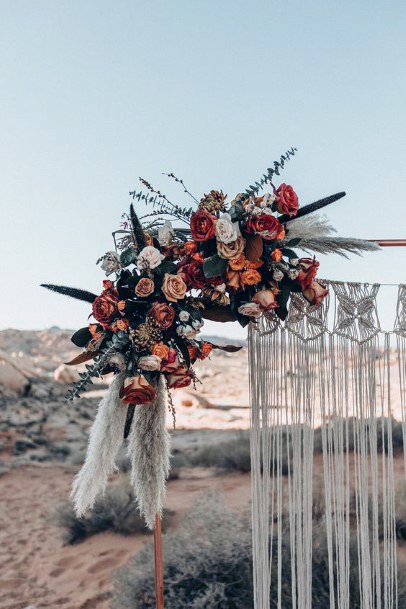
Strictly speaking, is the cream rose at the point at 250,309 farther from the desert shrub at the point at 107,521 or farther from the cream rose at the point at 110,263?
the desert shrub at the point at 107,521

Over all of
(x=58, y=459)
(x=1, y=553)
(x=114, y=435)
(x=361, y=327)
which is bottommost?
(x=1, y=553)

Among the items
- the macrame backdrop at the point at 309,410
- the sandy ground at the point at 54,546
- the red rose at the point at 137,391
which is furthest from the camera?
the sandy ground at the point at 54,546

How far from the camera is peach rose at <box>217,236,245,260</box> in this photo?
6.00ft

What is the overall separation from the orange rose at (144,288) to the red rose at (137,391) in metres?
0.25

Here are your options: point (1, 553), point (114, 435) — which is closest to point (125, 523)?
point (1, 553)

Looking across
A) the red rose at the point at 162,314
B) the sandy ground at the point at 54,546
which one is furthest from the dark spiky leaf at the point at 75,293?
the sandy ground at the point at 54,546

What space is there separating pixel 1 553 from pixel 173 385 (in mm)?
4154

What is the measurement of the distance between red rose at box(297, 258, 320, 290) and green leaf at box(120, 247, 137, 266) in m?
0.52

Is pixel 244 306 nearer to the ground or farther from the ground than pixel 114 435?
farther from the ground

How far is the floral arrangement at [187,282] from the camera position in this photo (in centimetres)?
184

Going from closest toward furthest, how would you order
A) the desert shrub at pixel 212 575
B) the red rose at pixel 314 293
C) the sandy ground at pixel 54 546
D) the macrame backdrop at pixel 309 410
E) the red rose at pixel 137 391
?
the red rose at pixel 137 391 → the red rose at pixel 314 293 → the macrame backdrop at pixel 309 410 → the desert shrub at pixel 212 575 → the sandy ground at pixel 54 546

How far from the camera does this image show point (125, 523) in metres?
5.25

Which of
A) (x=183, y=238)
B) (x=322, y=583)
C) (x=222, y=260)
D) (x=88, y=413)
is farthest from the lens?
(x=88, y=413)

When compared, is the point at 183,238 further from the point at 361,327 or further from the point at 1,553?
the point at 1,553
